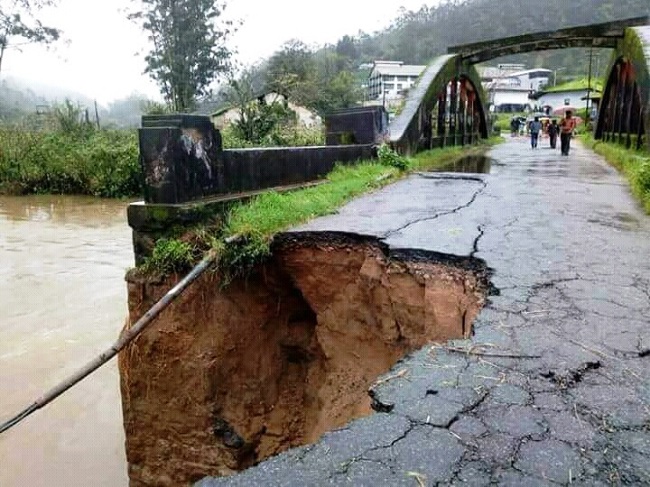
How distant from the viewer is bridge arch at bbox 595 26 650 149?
11156 millimetres

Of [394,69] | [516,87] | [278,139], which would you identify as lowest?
[278,139]

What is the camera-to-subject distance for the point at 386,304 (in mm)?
3861

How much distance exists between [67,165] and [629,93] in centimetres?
1927

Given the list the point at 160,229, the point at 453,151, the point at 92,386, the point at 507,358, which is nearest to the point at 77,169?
the point at 453,151

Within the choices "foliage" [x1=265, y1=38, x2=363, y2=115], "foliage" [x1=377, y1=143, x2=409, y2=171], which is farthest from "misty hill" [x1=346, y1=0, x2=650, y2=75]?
"foliage" [x1=377, y1=143, x2=409, y2=171]

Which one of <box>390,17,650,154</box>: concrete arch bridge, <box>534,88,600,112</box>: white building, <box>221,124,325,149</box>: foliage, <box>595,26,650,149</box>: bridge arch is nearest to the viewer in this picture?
<box>595,26,650,149</box>: bridge arch

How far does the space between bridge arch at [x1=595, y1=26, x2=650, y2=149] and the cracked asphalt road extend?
8.20 m

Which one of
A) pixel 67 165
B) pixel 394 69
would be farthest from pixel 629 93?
pixel 394 69

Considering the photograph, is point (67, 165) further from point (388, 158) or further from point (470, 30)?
point (470, 30)

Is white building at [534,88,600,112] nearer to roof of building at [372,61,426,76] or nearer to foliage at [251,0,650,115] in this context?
foliage at [251,0,650,115]

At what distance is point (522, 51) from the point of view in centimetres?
1764

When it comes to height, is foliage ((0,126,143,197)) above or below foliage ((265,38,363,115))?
below

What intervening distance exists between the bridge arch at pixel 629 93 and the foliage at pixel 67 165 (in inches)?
628

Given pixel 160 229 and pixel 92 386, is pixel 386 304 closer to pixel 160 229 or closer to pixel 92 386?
pixel 160 229
